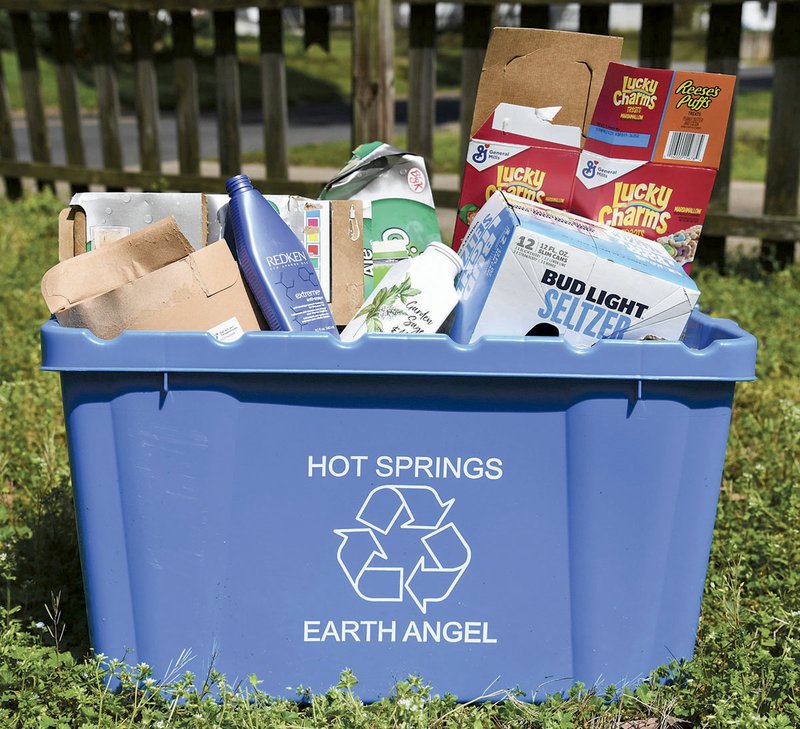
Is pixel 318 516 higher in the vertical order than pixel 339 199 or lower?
lower

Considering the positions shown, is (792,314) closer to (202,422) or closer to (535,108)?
(535,108)

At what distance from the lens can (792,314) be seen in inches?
151

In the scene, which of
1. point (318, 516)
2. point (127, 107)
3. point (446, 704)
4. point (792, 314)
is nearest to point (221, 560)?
point (318, 516)

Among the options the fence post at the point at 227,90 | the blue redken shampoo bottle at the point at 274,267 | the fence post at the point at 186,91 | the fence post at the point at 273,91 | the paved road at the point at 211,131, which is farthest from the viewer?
the paved road at the point at 211,131

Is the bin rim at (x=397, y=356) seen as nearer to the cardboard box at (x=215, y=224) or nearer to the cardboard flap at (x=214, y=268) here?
the cardboard flap at (x=214, y=268)

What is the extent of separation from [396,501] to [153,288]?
55cm

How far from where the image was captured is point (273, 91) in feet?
16.0

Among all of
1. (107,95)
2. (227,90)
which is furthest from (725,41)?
(107,95)

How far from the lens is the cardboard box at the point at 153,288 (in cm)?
164

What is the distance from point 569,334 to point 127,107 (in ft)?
58.4

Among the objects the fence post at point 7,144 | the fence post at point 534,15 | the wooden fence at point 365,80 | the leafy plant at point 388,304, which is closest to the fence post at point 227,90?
the wooden fence at point 365,80

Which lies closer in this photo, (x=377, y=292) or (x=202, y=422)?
(x=202, y=422)

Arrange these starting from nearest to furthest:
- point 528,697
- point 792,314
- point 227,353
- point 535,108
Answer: point 227,353, point 528,697, point 535,108, point 792,314

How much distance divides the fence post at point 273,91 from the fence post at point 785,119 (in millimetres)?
2283
